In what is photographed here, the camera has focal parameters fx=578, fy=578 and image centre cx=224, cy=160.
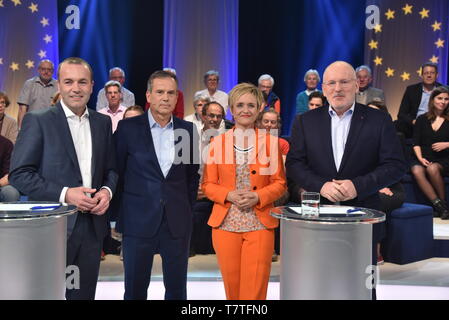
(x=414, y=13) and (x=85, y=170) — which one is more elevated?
(x=414, y=13)

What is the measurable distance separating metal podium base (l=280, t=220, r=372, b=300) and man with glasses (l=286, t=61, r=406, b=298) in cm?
40

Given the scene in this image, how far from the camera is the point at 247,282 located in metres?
2.97

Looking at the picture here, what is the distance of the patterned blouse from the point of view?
2.96m

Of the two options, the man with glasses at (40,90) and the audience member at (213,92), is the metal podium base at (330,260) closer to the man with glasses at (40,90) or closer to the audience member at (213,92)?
the audience member at (213,92)

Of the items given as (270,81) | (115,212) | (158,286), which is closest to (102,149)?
(115,212)

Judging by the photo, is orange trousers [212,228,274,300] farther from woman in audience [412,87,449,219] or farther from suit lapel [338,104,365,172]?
woman in audience [412,87,449,219]

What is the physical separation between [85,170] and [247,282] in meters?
1.00

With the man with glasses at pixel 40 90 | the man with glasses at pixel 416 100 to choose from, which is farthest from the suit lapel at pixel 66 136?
the man with glasses at pixel 416 100

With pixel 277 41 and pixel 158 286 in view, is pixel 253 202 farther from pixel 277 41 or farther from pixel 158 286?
pixel 277 41

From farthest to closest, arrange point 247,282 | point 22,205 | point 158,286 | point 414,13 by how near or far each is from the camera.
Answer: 1. point 414,13
2. point 158,286
3. point 247,282
4. point 22,205

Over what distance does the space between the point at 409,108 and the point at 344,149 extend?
Answer: 4518 mm

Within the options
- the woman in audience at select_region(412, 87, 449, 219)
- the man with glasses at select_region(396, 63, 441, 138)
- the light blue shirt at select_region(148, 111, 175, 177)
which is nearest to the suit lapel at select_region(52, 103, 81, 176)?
the light blue shirt at select_region(148, 111, 175, 177)

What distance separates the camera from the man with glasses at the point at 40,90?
7266mm

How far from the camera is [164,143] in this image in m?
2.97
